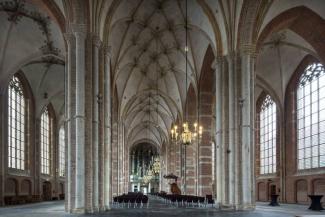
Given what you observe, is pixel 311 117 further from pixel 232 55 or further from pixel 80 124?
pixel 80 124

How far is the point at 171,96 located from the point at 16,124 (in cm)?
1671

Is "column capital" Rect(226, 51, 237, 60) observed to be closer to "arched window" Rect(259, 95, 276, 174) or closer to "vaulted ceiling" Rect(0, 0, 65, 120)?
"vaulted ceiling" Rect(0, 0, 65, 120)

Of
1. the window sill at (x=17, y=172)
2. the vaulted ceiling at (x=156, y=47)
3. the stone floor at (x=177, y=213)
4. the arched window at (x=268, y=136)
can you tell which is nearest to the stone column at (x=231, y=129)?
the stone floor at (x=177, y=213)

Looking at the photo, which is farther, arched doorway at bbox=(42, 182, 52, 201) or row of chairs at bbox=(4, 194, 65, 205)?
arched doorway at bbox=(42, 182, 52, 201)

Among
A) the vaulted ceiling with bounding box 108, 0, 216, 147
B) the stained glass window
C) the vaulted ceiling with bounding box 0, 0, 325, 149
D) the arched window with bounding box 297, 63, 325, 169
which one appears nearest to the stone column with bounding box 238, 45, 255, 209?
the vaulted ceiling with bounding box 0, 0, 325, 149

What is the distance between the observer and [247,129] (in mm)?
21875

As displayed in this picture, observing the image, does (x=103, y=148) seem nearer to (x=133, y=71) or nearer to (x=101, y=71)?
(x=101, y=71)

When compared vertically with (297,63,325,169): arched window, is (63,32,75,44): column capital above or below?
above

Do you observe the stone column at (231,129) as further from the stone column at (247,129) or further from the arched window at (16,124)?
the arched window at (16,124)

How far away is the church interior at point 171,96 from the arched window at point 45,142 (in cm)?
11

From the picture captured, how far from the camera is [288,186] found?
3422 centimetres

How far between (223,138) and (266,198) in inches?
702

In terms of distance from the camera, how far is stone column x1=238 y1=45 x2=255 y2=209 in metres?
21.5

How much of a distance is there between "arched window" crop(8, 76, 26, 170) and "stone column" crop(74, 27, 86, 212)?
16349 mm
